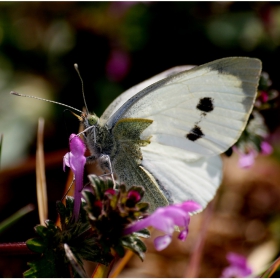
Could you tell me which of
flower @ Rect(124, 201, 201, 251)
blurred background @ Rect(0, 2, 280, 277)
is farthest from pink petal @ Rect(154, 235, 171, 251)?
blurred background @ Rect(0, 2, 280, 277)

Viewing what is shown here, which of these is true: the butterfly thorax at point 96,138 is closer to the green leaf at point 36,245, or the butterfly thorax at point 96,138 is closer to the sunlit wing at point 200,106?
the sunlit wing at point 200,106

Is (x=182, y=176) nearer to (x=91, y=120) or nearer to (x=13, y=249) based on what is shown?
(x=91, y=120)

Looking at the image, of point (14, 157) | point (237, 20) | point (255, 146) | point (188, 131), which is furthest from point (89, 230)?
point (237, 20)

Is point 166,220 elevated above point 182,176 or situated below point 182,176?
above

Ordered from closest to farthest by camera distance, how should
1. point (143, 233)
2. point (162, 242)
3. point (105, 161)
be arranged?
point (162, 242) < point (143, 233) < point (105, 161)

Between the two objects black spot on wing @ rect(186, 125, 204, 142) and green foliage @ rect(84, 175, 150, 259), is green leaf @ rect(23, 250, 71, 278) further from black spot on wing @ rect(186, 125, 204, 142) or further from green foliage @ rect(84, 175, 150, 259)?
black spot on wing @ rect(186, 125, 204, 142)

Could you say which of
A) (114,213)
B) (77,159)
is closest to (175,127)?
(77,159)

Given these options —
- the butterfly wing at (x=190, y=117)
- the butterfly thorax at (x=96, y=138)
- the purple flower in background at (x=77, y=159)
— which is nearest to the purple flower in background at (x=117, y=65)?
the butterfly wing at (x=190, y=117)
